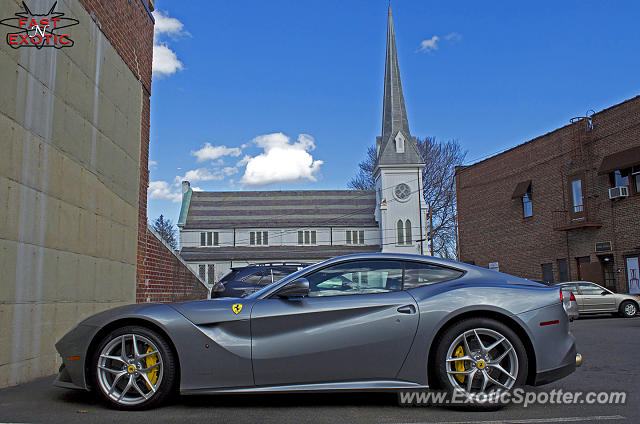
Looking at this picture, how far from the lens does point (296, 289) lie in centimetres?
432

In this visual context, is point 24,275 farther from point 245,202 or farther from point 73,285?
point 245,202

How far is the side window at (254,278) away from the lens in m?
11.8

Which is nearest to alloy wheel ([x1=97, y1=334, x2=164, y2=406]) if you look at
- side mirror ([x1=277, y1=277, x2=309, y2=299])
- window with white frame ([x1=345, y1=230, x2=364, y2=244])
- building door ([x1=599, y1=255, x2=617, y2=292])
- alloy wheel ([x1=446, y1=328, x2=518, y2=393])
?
side mirror ([x1=277, y1=277, x2=309, y2=299])

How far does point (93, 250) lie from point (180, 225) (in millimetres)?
53546

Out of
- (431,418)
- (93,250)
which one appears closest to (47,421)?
(431,418)

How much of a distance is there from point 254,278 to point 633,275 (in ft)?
53.6

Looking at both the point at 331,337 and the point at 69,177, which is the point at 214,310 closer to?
the point at 331,337

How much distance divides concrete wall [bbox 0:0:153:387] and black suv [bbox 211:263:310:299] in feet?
9.86

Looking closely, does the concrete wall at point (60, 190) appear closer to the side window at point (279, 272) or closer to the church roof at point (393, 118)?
the side window at point (279, 272)

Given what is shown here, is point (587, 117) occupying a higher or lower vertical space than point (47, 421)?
higher

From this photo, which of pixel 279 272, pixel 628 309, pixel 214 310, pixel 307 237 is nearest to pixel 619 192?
pixel 628 309

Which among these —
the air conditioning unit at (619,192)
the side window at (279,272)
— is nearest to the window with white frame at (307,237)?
the air conditioning unit at (619,192)

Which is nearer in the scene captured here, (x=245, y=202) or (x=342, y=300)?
(x=342, y=300)

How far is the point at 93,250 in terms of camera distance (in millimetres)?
7254
